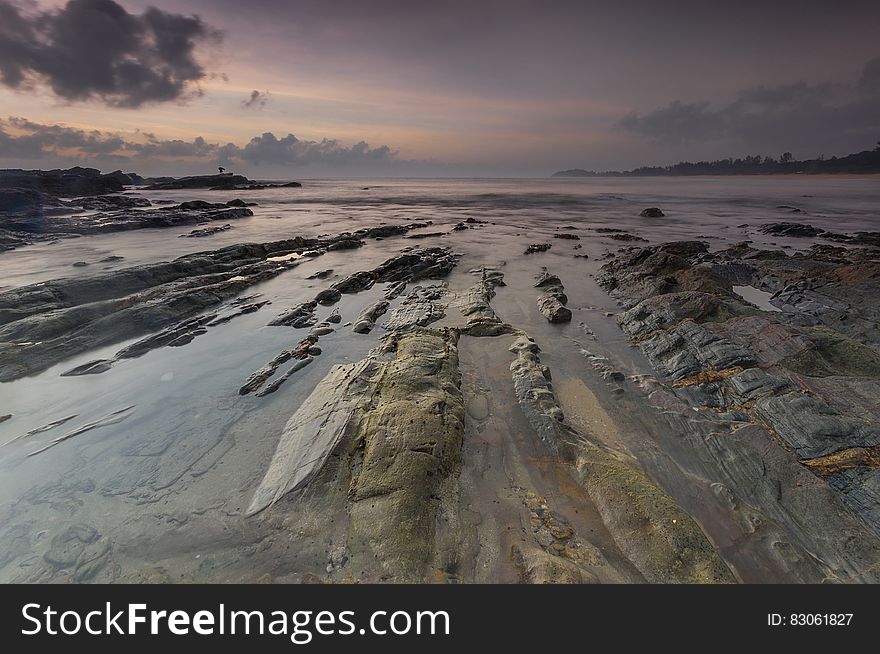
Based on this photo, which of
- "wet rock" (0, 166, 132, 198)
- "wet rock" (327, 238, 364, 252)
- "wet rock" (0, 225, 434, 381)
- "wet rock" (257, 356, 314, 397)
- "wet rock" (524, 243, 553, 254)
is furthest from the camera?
"wet rock" (0, 166, 132, 198)

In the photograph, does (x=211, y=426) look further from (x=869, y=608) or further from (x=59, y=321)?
(x=869, y=608)

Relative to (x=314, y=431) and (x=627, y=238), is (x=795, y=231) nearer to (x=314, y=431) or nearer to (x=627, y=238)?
(x=627, y=238)

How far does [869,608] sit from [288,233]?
107 feet

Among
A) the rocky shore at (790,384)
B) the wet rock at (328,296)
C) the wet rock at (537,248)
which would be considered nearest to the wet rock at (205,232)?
the wet rock at (328,296)

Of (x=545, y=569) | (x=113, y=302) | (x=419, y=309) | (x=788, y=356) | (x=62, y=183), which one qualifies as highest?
(x=62, y=183)

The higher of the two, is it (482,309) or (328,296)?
(482,309)

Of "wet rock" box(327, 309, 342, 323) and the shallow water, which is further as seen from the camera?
"wet rock" box(327, 309, 342, 323)

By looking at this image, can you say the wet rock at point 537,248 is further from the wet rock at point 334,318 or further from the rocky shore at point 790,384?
the wet rock at point 334,318

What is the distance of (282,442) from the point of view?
561cm

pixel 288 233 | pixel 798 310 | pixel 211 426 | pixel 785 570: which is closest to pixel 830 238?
pixel 798 310

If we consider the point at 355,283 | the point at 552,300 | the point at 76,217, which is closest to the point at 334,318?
the point at 355,283

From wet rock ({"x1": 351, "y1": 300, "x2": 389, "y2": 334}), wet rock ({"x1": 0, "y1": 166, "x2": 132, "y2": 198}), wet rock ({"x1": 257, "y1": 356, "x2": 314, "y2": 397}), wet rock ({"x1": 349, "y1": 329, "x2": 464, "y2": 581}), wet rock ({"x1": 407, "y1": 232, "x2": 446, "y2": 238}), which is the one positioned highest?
wet rock ({"x1": 0, "y1": 166, "x2": 132, "y2": 198})

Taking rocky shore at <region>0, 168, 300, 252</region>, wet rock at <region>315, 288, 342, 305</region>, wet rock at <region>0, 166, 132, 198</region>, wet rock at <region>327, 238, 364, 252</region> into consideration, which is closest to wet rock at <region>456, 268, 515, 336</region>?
wet rock at <region>315, 288, 342, 305</region>

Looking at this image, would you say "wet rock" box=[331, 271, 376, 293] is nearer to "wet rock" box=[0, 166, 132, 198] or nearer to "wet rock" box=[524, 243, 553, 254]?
"wet rock" box=[524, 243, 553, 254]
